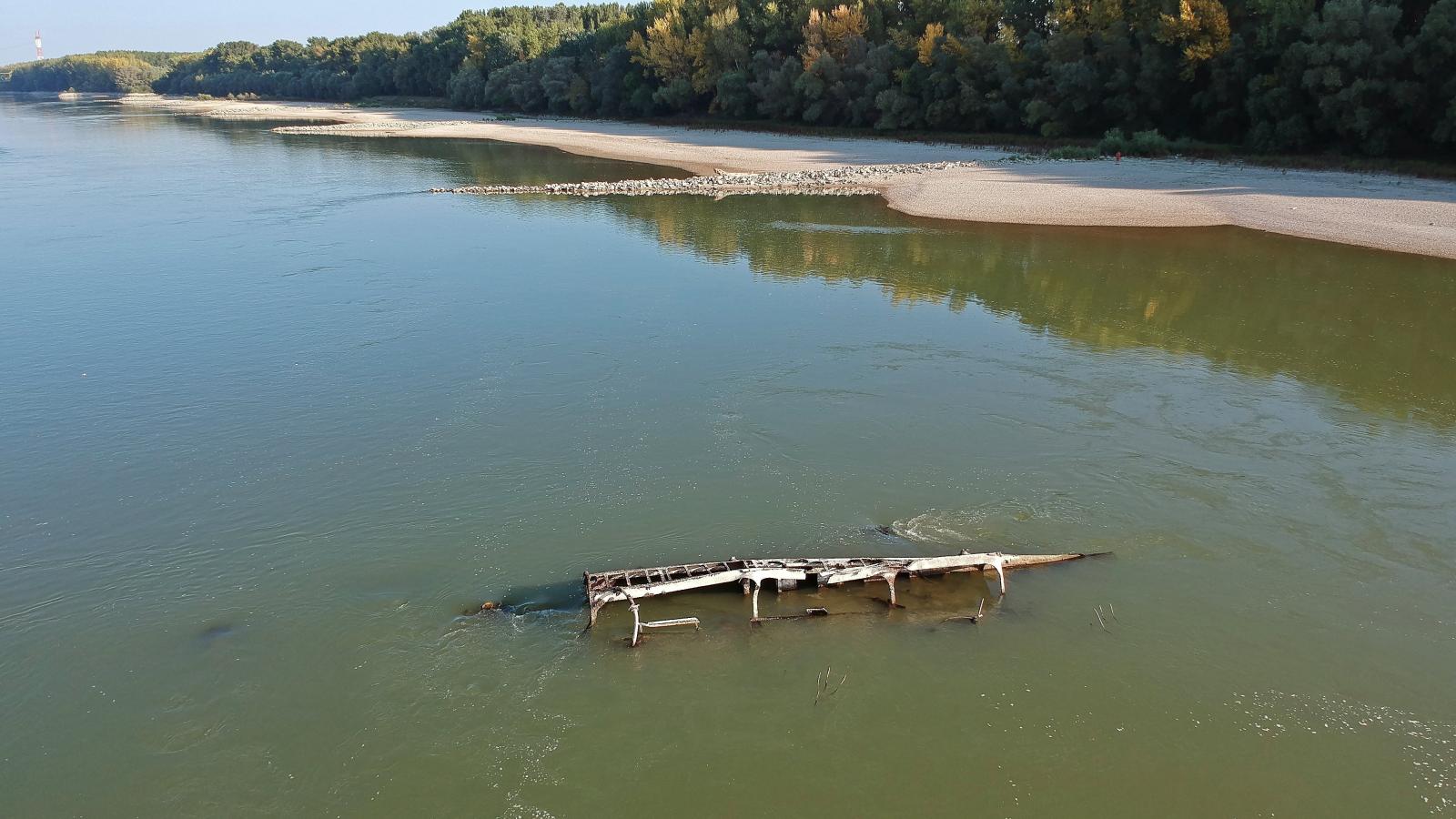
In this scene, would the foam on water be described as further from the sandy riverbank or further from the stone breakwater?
the stone breakwater

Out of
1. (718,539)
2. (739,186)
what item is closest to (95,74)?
(739,186)

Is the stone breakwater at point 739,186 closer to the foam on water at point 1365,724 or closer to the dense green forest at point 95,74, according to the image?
the foam on water at point 1365,724

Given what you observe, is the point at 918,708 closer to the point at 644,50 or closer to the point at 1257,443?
the point at 1257,443

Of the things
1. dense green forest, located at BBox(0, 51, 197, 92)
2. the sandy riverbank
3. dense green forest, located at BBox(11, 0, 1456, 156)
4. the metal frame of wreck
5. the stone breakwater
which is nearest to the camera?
the metal frame of wreck

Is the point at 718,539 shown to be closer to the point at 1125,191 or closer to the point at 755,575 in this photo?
the point at 755,575

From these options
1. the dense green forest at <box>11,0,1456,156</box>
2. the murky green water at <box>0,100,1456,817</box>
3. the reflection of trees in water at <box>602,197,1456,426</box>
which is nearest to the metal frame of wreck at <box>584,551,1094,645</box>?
the murky green water at <box>0,100,1456,817</box>

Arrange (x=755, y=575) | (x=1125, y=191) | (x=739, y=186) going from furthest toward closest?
1. (x=739, y=186)
2. (x=1125, y=191)
3. (x=755, y=575)
